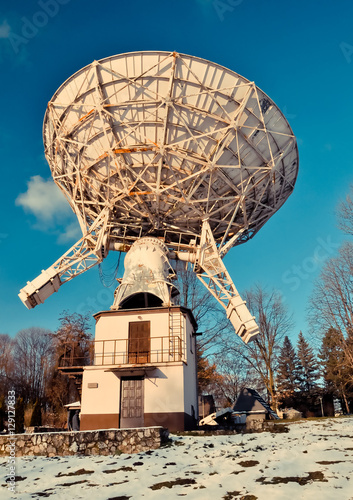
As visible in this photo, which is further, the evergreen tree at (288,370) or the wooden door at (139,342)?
the evergreen tree at (288,370)

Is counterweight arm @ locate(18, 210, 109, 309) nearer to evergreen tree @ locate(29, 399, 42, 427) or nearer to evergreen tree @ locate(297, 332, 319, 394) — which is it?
evergreen tree @ locate(29, 399, 42, 427)

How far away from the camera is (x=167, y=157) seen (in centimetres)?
1884

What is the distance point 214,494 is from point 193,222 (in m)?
16.7

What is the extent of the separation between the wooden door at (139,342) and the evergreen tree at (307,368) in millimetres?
37835

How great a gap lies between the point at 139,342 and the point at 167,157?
9.00 meters

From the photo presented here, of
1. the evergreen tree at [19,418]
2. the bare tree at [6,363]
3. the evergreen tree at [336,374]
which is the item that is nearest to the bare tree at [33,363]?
the bare tree at [6,363]

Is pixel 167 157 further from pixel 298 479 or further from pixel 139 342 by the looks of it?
pixel 298 479

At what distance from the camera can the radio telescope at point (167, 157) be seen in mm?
17047

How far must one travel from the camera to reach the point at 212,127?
18.1 meters

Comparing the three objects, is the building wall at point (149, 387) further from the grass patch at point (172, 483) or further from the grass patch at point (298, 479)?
the grass patch at point (298, 479)

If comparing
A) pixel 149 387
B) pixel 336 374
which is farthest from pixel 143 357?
pixel 336 374

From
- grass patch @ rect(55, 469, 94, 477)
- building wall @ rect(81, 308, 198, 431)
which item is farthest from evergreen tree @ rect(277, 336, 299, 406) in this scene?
grass patch @ rect(55, 469, 94, 477)

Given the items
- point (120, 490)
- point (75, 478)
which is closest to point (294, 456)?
point (120, 490)

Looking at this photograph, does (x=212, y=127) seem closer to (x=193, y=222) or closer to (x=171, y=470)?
(x=193, y=222)
